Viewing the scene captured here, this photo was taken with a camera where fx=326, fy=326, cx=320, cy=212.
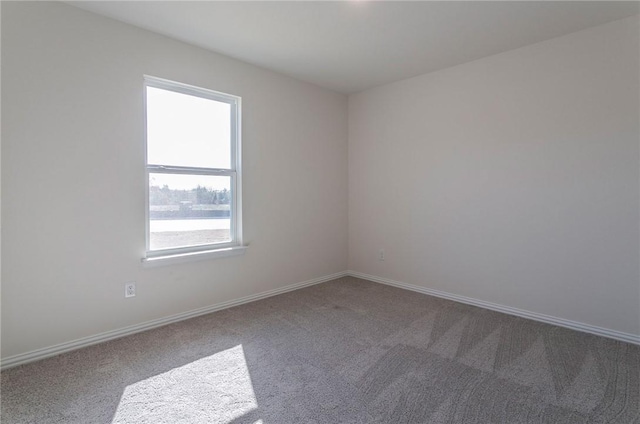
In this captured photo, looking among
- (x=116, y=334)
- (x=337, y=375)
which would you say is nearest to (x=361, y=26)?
(x=337, y=375)

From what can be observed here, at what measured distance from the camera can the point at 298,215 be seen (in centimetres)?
397

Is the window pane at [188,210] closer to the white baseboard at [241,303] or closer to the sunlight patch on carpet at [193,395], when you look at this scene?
the white baseboard at [241,303]

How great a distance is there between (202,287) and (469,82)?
133 inches

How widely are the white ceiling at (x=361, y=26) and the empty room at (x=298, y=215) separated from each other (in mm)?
25

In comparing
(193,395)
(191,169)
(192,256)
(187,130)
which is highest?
(187,130)

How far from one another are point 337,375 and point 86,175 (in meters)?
2.30

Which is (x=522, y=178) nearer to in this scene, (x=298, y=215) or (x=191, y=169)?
(x=298, y=215)

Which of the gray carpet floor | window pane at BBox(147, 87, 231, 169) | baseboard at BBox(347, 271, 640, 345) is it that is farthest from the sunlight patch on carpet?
baseboard at BBox(347, 271, 640, 345)

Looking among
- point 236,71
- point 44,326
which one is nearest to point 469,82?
point 236,71

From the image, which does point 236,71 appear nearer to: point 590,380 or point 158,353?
point 158,353

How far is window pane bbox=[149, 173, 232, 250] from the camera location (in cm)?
285

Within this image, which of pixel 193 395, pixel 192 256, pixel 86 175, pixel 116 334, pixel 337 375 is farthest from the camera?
pixel 192 256

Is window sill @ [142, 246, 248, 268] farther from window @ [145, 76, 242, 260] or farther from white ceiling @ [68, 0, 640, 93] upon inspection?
white ceiling @ [68, 0, 640, 93]

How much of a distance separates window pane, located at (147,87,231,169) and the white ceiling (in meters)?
0.53
